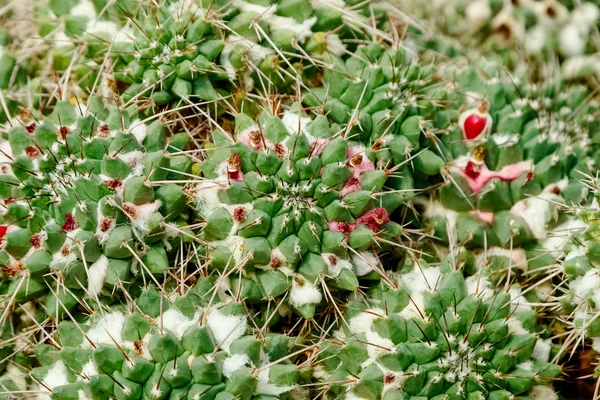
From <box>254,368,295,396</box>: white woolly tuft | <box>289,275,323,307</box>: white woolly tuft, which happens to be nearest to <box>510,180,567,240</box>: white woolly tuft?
<box>289,275,323,307</box>: white woolly tuft

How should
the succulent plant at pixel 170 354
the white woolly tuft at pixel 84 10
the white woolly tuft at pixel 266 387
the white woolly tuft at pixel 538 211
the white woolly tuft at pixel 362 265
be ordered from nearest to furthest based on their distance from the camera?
the succulent plant at pixel 170 354, the white woolly tuft at pixel 266 387, the white woolly tuft at pixel 362 265, the white woolly tuft at pixel 538 211, the white woolly tuft at pixel 84 10

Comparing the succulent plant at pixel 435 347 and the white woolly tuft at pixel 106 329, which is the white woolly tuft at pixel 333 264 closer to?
the succulent plant at pixel 435 347

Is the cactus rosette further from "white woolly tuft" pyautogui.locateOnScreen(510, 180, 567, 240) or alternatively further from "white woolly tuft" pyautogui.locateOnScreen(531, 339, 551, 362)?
"white woolly tuft" pyautogui.locateOnScreen(531, 339, 551, 362)

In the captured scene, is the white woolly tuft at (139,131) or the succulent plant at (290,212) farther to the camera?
the white woolly tuft at (139,131)

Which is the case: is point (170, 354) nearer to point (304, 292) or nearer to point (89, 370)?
point (89, 370)

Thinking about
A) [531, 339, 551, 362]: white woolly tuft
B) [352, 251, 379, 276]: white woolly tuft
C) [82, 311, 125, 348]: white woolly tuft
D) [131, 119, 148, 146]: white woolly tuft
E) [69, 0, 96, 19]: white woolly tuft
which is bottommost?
[531, 339, 551, 362]: white woolly tuft

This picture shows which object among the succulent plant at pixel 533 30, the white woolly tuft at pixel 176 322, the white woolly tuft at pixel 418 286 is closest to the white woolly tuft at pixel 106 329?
the white woolly tuft at pixel 176 322

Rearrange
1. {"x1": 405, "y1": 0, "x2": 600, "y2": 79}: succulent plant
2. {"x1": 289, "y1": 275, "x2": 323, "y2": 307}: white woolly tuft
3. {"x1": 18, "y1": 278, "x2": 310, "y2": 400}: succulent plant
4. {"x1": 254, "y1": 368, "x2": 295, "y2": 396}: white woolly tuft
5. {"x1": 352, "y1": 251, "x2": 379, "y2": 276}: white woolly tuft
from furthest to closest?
{"x1": 405, "y1": 0, "x2": 600, "y2": 79}: succulent plant → {"x1": 352, "y1": 251, "x2": 379, "y2": 276}: white woolly tuft → {"x1": 289, "y1": 275, "x2": 323, "y2": 307}: white woolly tuft → {"x1": 254, "y1": 368, "x2": 295, "y2": 396}: white woolly tuft → {"x1": 18, "y1": 278, "x2": 310, "y2": 400}: succulent plant

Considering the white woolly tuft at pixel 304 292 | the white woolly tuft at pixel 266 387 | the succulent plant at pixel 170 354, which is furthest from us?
the white woolly tuft at pixel 304 292

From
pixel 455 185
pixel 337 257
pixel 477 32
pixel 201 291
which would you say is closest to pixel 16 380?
pixel 201 291
